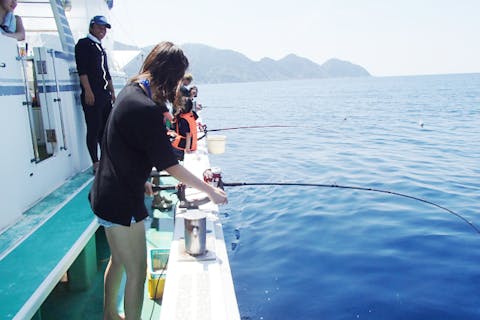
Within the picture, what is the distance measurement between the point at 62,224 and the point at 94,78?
1991 mm

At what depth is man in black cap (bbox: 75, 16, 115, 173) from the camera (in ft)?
15.2

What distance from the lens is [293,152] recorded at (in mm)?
14633

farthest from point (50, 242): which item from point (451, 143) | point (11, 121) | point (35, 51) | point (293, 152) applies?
point (451, 143)

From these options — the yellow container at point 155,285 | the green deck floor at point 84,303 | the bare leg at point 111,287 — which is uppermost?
the bare leg at point 111,287

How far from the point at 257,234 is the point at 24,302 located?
191 inches

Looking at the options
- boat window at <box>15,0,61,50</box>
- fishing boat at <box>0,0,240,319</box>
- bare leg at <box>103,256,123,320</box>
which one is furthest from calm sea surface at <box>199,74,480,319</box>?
boat window at <box>15,0,61,50</box>

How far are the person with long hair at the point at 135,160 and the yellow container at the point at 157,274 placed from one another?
100 cm

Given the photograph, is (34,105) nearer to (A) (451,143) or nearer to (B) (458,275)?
(B) (458,275)

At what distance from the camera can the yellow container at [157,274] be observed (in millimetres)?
3354

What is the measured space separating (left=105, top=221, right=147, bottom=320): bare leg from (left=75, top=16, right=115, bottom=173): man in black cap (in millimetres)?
2924

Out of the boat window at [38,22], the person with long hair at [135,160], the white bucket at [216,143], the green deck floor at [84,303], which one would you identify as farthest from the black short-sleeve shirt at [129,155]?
the white bucket at [216,143]

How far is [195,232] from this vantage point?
254 cm

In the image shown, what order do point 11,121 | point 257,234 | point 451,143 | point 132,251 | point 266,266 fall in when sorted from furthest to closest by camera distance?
point 451,143
point 257,234
point 266,266
point 11,121
point 132,251

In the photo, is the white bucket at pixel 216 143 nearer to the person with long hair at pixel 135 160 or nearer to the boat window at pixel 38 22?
the boat window at pixel 38 22
